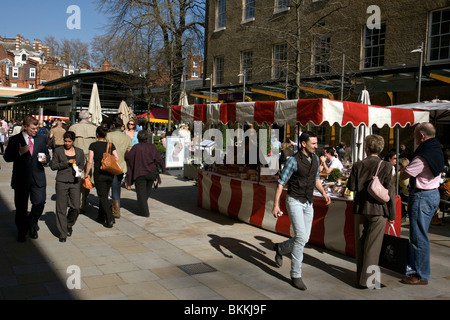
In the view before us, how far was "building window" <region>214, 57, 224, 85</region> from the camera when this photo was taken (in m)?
27.0

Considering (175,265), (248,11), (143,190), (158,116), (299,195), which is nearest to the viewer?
(299,195)

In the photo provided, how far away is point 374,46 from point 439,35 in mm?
2689

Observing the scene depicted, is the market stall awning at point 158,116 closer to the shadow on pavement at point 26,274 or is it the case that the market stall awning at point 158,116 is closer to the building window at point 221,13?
the building window at point 221,13

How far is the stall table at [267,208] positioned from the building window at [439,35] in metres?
11.4

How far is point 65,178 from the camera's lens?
652 cm

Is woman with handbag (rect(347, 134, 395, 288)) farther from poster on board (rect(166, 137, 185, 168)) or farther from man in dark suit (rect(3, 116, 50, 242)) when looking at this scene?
poster on board (rect(166, 137, 185, 168))

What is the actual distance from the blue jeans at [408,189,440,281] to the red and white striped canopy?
71.0 inches

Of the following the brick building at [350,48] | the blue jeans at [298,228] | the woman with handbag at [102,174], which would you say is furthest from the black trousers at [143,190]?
the brick building at [350,48]

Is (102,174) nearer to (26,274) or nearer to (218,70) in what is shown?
(26,274)

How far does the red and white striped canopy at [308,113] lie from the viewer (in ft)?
21.0

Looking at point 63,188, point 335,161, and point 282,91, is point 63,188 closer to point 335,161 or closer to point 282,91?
point 335,161

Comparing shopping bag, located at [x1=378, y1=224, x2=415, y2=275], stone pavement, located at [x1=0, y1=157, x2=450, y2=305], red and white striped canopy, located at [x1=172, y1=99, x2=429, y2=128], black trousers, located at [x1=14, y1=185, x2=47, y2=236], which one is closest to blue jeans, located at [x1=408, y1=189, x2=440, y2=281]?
shopping bag, located at [x1=378, y1=224, x2=415, y2=275]

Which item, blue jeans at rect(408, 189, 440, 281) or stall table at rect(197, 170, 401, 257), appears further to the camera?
stall table at rect(197, 170, 401, 257)

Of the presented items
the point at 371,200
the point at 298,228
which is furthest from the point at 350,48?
the point at 298,228
